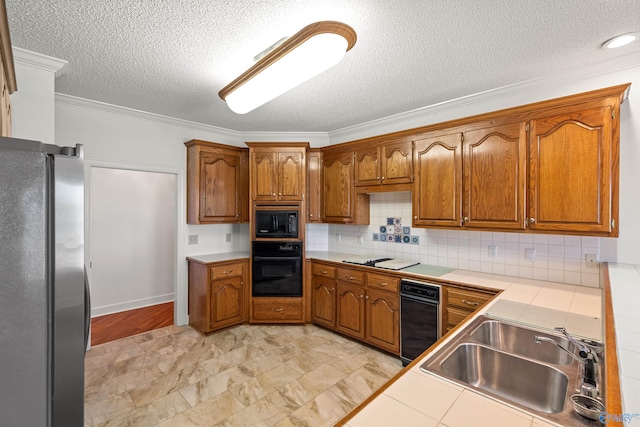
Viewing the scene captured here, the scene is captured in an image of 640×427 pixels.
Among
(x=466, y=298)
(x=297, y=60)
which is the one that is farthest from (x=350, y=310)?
(x=297, y=60)

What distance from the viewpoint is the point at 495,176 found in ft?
8.28

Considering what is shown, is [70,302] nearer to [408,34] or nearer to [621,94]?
[408,34]

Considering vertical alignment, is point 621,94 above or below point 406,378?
above

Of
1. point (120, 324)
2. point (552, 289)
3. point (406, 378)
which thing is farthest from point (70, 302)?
point (120, 324)

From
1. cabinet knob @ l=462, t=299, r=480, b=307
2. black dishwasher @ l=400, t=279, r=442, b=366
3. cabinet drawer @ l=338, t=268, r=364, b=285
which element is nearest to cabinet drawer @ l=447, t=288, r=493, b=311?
cabinet knob @ l=462, t=299, r=480, b=307

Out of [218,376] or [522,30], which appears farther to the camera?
[218,376]

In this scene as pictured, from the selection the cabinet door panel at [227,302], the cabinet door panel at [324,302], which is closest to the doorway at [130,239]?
the cabinet door panel at [227,302]

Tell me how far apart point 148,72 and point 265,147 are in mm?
1540

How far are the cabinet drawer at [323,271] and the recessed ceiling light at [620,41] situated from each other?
289 cm

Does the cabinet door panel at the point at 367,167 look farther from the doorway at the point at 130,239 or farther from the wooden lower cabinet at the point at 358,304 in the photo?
the doorway at the point at 130,239

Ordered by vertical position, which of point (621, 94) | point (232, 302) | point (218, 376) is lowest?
point (218, 376)

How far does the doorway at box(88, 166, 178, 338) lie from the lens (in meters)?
4.18

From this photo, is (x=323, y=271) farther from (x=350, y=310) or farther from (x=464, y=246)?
(x=464, y=246)

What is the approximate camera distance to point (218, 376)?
2.67 meters
